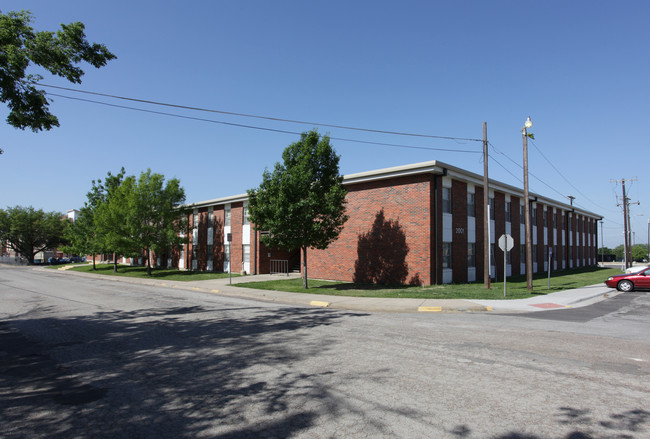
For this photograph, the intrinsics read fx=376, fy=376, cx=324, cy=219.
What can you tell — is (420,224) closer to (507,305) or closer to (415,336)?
(507,305)

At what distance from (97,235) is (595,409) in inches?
1711

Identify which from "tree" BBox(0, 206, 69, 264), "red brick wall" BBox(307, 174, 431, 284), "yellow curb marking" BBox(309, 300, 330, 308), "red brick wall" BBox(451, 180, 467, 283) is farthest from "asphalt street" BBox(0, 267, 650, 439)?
"tree" BBox(0, 206, 69, 264)

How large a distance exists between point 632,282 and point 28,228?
86.4m

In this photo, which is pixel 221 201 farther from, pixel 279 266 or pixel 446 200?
pixel 446 200

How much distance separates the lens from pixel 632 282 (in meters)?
21.3

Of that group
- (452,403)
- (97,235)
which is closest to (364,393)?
(452,403)

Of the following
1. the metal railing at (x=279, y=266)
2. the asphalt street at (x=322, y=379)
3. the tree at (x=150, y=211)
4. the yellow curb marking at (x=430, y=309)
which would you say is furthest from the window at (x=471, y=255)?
the tree at (x=150, y=211)

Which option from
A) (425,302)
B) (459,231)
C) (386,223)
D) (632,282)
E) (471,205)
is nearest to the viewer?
(425,302)

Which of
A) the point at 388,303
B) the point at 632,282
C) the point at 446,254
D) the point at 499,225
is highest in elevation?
the point at 499,225

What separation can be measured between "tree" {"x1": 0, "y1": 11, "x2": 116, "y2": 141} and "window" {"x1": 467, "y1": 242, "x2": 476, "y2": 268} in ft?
69.8

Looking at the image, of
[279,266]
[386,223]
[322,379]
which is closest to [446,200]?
[386,223]

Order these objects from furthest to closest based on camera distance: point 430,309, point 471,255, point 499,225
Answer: point 499,225, point 471,255, point 430,309

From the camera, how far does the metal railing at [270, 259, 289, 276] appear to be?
31703 millimetres

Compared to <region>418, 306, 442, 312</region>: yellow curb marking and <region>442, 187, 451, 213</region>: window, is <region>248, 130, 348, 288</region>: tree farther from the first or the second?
<region>418, 306, 442, 312</region>: yellow curb marking
